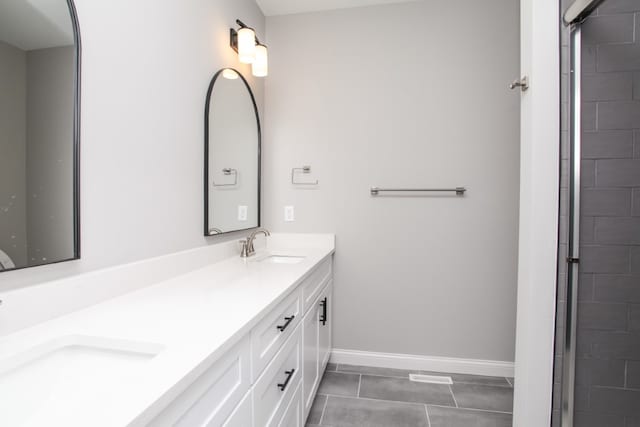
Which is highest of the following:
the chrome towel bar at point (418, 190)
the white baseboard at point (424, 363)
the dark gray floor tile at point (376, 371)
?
the chrome towel bar at point (418, 190)

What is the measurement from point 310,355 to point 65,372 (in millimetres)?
1098

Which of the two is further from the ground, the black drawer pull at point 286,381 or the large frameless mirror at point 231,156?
the large frameless mirror at point 231,156

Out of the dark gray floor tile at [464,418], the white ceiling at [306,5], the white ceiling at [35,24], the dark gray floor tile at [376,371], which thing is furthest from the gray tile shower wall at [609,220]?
the white ceiling at [35,24]

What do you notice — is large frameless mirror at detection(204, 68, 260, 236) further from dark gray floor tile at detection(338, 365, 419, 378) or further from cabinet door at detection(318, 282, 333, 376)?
dark gray floor tile at detection(338, 365, 419, 378)

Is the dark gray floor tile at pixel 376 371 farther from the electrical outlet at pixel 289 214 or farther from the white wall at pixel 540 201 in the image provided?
the electrical outlet at pixel 289 214

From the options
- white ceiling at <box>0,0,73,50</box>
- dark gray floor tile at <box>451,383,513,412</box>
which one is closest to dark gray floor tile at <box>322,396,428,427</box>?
dark gray floor tile at <box>451,383,513,412</box>

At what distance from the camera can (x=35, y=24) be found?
791mm

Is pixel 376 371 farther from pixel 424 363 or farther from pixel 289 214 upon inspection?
pixel 289 214

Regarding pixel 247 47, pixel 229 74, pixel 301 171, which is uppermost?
pixel 247 47

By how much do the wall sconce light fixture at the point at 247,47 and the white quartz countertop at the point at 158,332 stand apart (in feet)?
4.12

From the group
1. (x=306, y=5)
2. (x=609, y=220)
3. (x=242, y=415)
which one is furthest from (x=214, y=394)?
(x=306, y=5)

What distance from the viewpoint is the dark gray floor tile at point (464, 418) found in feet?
5.20

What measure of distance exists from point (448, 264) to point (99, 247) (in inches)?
75.7

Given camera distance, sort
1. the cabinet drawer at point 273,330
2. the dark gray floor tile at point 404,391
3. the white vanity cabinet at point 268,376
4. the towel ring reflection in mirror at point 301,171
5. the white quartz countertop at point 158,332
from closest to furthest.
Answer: the white quartz countertop at point 158,332, the white vanity cabinet at point 268,376, the cabinet drawer at point 273,330, the dark gray floor tile at point 404,391, the towel ring reflection in mirror at point 301,171
